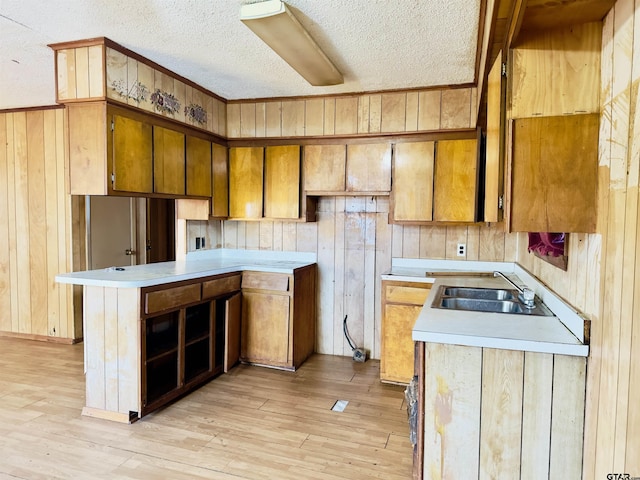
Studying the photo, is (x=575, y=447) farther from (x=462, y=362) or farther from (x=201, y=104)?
(x=201, y=104)

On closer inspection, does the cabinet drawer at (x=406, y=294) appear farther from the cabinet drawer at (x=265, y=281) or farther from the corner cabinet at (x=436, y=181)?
the cabinet drawer at (x=265, y=281)

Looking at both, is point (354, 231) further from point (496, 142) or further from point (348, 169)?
point (496, 142)

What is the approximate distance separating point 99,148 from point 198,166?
3.33 ft

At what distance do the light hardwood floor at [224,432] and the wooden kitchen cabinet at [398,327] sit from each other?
6.8 inches

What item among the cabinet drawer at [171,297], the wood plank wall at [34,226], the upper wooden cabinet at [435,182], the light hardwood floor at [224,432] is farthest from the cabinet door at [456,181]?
the wood plank wall at [34,226]

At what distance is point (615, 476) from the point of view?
3.97ft

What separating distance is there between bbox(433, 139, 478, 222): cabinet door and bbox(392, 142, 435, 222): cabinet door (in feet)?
0.19

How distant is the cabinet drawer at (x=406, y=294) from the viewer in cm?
325

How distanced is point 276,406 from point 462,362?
1734mm

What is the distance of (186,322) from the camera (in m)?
3.20

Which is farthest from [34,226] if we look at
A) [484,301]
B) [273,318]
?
[484,301]

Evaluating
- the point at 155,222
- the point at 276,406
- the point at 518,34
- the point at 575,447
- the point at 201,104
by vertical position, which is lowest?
the point at 276,406

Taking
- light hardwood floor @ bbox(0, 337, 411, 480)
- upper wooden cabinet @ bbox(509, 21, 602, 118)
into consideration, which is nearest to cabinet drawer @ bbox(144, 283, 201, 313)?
light hardwood floor @ bbox(0, 337, 411, 480)

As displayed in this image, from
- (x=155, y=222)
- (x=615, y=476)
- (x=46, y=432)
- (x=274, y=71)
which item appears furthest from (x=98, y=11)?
(x=155, y=222)
